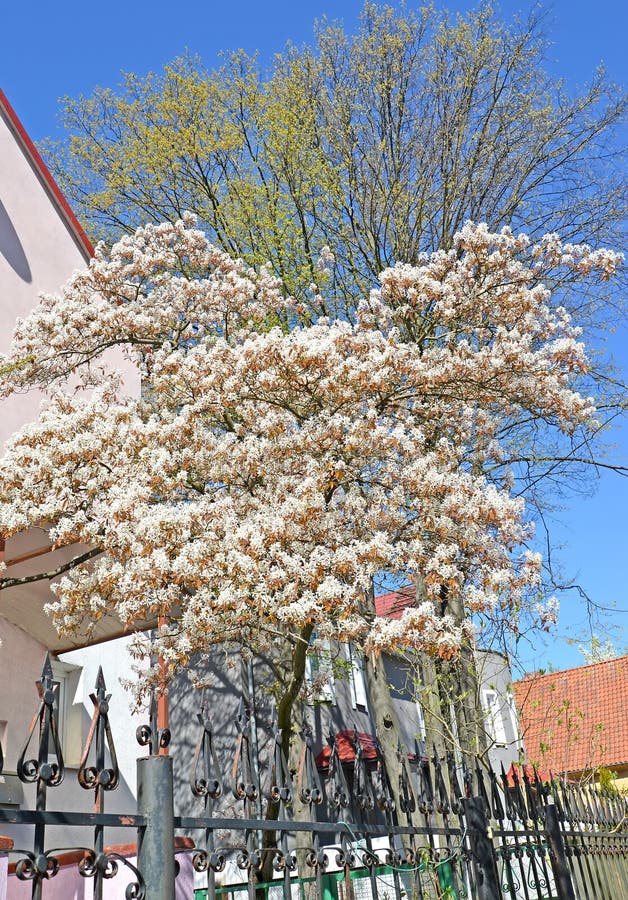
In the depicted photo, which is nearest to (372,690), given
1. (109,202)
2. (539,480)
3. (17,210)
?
(539,480)

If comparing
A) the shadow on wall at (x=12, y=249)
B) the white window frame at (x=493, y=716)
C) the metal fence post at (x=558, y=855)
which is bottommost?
the metal fence post at (x=558, y=855)

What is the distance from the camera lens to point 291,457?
8.34 metres

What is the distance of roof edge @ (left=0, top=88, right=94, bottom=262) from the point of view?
12743mm

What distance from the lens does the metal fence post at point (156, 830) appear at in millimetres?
2572

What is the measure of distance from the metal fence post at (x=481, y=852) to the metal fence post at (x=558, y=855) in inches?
37.6

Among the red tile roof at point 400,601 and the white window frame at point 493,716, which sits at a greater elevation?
the red tile roof at point 400,601

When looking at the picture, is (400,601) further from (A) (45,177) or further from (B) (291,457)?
(A) (45,177)

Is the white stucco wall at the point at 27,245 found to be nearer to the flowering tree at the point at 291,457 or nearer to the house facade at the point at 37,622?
the house facade at the point at 37,622

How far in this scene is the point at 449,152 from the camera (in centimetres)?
1559

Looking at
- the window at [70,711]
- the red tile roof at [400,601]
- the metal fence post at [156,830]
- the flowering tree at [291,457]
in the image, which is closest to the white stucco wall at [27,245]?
the flowering tree at [291,457]

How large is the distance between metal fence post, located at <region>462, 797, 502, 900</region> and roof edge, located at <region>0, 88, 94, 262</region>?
466 inches

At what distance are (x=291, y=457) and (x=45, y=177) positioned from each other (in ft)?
26.2

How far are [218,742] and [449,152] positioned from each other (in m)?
13.3

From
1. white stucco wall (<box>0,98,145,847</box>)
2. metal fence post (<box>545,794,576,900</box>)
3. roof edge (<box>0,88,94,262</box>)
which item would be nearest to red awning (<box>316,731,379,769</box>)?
white stucco wall (<box>0,98,145,847</box>)
